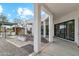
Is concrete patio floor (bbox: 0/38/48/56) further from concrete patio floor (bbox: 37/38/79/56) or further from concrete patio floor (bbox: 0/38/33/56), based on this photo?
concrete patio floor (bbox: 37/38/79/56)

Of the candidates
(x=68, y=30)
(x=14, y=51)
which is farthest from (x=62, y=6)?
(x=68, y=30)

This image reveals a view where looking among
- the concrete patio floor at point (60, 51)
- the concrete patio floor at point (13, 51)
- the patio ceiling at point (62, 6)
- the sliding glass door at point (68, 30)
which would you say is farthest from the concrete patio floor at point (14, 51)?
the sliding glass door at point (68, 30)

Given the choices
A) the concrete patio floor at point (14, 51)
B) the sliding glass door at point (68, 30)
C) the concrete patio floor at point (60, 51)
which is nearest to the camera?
the concrete patio floor at point (60, 51)

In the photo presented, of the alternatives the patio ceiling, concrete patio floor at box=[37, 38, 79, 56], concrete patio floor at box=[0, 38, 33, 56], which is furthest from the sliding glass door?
concrete patio floor at box=[0, 38, 33, 56]

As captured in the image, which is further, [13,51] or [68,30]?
[68,30]

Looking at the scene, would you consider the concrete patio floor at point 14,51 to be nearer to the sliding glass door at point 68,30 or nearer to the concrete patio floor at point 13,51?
the concrete patio floor at point 13,51

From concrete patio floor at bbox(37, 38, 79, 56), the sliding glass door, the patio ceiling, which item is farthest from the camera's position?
the sliding glass door

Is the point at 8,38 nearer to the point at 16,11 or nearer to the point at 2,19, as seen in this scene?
the point at 2,19

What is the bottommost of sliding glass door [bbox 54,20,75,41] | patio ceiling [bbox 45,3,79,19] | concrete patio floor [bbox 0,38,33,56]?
concrete patio floor [bbox 0,38,33,56]

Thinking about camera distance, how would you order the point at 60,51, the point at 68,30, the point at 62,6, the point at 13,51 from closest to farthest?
the point at 60,51 < the point at 13,51 < the point at 62,6 < the point at 68,30

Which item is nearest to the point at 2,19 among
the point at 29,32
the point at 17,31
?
the point at 17,31

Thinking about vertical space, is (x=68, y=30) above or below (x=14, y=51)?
above

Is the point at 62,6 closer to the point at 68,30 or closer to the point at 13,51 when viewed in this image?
the point at 13,51

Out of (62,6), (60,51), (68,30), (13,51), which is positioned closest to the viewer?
(60,51)
